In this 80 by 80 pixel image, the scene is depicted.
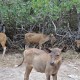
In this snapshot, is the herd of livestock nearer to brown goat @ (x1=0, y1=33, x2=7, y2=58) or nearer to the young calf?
the young calf

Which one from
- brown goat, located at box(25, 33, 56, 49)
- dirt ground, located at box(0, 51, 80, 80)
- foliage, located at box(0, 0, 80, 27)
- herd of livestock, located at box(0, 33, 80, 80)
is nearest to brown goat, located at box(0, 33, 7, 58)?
dirt ground, located at box(0, 51, 80, 80)

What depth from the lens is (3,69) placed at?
31.6ft

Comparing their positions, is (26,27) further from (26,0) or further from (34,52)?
(34,52)

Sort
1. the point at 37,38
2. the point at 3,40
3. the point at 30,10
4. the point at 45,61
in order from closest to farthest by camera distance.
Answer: the point at 45,61, the point at 30,10, the point at 3,40, the point at 37,38

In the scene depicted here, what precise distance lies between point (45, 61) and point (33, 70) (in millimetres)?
2667

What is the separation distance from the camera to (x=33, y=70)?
946 cm

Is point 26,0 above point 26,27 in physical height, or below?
above

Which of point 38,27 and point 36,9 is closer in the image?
point 36,9

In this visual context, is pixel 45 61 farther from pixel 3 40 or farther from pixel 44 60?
pixel 3 40

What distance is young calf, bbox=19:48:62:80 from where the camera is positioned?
258 inches

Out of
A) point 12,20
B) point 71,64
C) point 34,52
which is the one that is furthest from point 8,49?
point 34,52

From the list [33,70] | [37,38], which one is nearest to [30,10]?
[37,38]

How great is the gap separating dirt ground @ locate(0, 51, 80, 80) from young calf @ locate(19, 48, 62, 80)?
127 cm

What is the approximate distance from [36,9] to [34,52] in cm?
399
